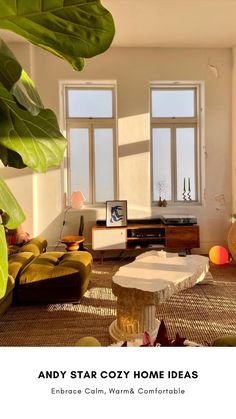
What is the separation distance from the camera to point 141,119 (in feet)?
16.3

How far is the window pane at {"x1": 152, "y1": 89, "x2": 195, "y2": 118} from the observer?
17.3ft

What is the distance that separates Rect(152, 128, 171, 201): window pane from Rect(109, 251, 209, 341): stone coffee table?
2.65m

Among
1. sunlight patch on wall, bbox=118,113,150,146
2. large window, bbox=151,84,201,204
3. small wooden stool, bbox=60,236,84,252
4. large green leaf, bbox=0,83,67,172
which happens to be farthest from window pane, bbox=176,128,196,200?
large green leaf, bbox=0,83,67,172

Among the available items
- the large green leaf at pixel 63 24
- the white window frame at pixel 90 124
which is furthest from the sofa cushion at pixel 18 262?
the large green leaf at pixel 63 24

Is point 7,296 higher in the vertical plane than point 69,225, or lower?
lower

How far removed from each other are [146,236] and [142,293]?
2400mm

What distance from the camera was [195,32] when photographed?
4.48 metres

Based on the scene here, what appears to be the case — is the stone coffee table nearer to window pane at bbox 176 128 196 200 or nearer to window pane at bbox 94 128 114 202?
window pane at bbox 94 128 114 202

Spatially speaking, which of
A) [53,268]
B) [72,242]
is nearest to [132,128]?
[72,242]

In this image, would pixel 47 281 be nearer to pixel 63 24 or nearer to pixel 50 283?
pixel 50 283

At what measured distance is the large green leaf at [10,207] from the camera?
40 cm

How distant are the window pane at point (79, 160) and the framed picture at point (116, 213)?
68 cm

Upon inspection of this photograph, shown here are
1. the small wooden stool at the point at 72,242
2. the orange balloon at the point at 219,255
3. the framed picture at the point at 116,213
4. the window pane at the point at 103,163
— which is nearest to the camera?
the orange balloon at the point at 219,255

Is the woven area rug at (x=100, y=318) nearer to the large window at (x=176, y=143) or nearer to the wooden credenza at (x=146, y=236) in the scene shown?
the wooden credenza at (x=146, y=236)
